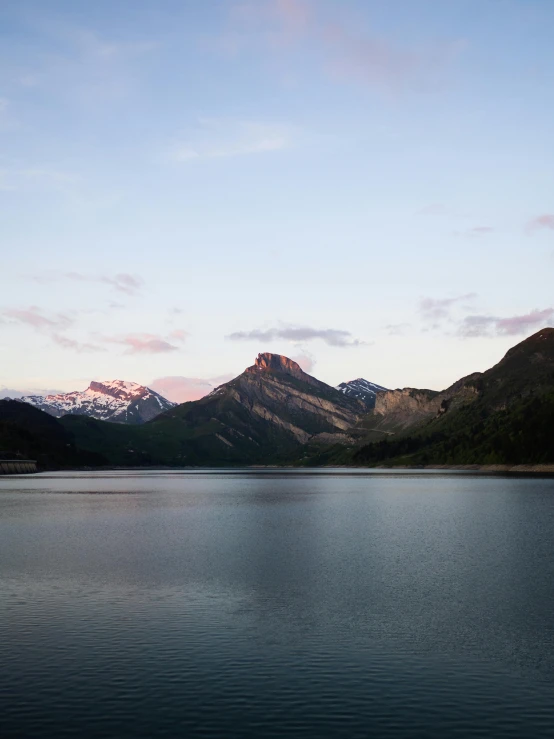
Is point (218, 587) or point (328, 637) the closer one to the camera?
point (328, 637)

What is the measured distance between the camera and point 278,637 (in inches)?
1604

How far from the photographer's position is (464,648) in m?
38.3

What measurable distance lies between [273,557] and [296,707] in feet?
145

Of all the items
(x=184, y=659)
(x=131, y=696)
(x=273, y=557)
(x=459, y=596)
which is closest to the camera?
(x=131, y=696)

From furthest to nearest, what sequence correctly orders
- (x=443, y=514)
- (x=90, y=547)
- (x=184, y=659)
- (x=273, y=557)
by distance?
(x=443, y=514) → (x=90, y=547) → (x=273, y=557) → (x=184, y=659)

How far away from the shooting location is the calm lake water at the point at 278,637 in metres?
28.6

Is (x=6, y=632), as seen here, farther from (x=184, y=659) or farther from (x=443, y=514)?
(x=443, y=514)

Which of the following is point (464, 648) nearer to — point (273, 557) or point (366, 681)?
point (366, 681)

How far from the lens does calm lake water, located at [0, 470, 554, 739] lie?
93.7 ft

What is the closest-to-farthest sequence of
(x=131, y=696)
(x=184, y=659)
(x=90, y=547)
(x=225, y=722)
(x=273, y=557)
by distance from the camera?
(x=225, y=722), (x=131, y=696), (x=184, y=659), (x=273, y=557), (x=90, y=547)

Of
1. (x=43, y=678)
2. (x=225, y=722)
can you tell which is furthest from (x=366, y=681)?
(x=43, y=678)

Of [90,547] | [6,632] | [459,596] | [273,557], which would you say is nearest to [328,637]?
[459,596]

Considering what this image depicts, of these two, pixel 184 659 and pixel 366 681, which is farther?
pixel 184 659

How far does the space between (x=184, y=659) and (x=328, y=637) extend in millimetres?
8969
